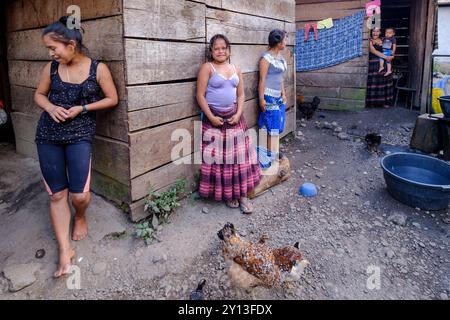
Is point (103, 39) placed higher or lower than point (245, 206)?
higher

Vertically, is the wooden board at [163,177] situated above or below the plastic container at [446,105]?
below

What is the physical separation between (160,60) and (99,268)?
5.88 feet

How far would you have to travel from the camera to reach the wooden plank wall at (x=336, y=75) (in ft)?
24.1

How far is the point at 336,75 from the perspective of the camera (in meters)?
7.73

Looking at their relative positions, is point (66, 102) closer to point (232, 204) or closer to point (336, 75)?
point (232, 204)

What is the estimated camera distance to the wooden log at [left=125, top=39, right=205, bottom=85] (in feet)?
8.56

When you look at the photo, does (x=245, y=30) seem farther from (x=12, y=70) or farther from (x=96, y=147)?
(x=12, y=70)

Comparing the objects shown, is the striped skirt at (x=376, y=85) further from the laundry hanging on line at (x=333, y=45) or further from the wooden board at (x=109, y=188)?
the wooden board at (x=109, y=188)

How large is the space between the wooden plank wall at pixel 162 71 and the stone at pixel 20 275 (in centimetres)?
85

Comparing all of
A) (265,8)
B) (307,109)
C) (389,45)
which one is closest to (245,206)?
(265,8)

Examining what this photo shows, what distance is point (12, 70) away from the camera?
3943mm

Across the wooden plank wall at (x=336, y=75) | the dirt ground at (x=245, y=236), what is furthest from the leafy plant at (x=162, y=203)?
the wooden plank wall at (x=336, y=75)
